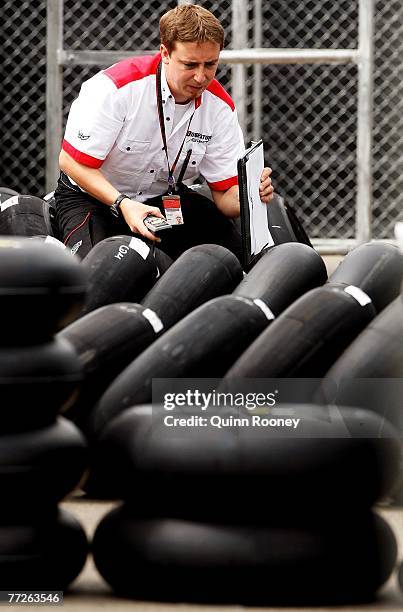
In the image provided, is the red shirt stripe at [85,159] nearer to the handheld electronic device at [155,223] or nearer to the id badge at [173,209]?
the id badge at [173,209]

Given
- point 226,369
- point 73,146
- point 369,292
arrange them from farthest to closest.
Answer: point 73,146
point 369,292
point 226,369

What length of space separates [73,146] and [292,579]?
3.15 meters

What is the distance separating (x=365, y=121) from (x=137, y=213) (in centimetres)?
391

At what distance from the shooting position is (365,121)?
890 cm

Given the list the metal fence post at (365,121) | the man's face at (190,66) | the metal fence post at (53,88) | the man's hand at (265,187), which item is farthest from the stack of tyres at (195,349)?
the metal fence post at (53,88)

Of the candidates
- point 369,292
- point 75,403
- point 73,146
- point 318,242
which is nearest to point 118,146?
point 73,146

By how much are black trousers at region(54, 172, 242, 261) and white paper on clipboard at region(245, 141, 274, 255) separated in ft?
1.04

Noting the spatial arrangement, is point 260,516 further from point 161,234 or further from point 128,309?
point 161,234

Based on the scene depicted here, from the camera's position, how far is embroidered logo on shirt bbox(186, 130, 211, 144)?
5812 mm

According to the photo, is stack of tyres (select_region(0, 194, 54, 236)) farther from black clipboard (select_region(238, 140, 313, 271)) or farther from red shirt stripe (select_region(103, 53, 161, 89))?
black clipboard (select_region(238, 140, 313, 271))

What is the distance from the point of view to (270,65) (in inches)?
368

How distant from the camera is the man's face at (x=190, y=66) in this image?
5.37 m

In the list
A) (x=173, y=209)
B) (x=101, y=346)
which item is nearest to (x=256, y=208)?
(x=173, y=209)

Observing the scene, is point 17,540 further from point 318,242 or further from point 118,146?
point 318,242
